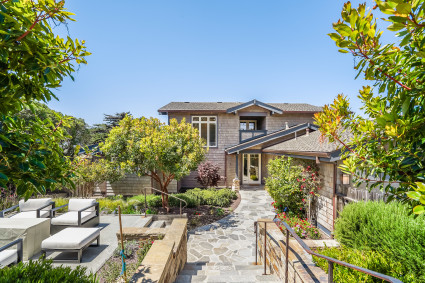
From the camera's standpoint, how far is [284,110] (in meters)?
15.4

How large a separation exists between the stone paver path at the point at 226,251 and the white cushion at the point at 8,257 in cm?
340

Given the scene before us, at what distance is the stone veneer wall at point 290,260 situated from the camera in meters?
2.97

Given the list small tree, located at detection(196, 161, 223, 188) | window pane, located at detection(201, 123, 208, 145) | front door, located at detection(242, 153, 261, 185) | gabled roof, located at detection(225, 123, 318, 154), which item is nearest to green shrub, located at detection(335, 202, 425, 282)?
small tree, located at detection(196, 161, 223, 188)

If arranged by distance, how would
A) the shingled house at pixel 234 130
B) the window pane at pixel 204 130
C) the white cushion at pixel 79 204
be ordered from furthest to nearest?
the window pane at pixel 204 130
the shingled house at pixel 234 130
the white cushion at pixel 79 204

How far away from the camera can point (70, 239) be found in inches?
181

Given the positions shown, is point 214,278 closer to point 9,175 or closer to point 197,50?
point 9,175

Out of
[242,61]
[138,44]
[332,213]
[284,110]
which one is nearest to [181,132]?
[138,44]

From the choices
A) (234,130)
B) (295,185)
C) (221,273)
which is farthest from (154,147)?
(234,130)

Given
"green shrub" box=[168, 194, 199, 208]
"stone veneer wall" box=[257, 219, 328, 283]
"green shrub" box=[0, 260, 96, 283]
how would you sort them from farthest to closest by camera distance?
"green shrub" box=[168, 194, 199, 208], "stone veneer wall" box=[257, 219, 328, 283], "green shrub" box=[0, 260, 96, 283]

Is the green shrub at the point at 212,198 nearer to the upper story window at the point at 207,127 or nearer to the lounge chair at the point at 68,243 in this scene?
the upper story window at the point at 207,127

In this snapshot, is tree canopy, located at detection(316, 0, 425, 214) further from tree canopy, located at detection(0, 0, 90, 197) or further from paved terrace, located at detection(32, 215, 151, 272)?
paved terrace, located at detection(32, 215, 151, 272)

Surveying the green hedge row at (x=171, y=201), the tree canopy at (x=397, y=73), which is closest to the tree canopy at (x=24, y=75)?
the tree canopy at (x=397, y=73)

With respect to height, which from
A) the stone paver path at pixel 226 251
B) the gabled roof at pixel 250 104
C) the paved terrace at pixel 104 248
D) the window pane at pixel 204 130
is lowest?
the stone paver path at pixel 226 251

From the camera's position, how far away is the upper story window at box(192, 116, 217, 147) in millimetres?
15195
